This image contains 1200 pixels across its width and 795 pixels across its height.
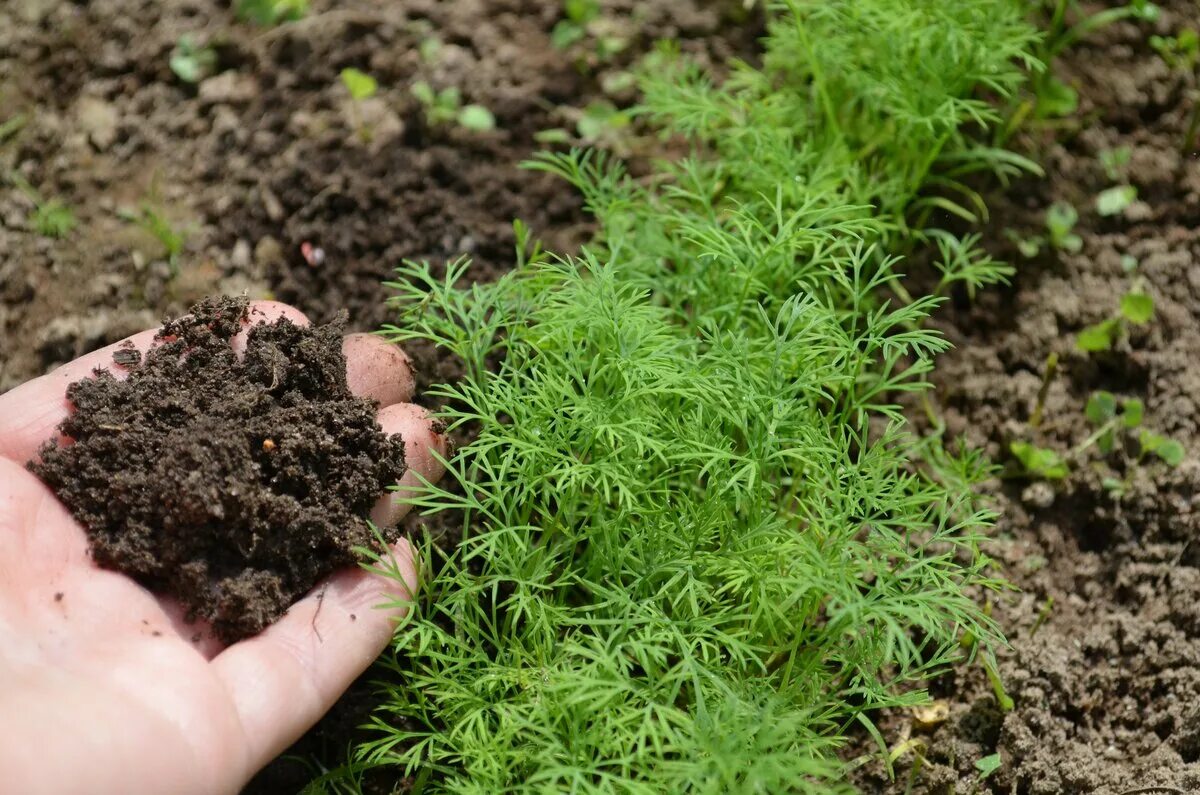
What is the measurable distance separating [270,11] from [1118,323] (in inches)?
113

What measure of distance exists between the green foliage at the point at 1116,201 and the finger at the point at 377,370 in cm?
215

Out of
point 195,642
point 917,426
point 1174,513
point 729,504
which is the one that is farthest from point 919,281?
point 195,642

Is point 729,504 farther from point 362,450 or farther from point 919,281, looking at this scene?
point 919,281

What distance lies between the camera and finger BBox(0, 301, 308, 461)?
7.87 ft

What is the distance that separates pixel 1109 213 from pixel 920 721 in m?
1.72

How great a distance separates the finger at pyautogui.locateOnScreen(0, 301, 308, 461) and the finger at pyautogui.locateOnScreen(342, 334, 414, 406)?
0.20 metres

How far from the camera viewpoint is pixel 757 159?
2895mm

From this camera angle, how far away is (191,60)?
143 inches

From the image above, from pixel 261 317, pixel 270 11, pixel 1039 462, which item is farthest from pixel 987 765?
pixel 270 11

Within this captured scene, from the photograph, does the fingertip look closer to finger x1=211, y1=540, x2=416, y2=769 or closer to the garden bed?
the garden bed

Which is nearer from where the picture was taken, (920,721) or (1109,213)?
(920,721)

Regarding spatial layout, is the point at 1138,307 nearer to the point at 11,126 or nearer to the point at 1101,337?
the point at 1101,337

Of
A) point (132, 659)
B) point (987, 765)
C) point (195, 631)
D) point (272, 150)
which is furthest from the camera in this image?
point (272, 150)

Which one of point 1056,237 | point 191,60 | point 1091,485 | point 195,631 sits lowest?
point 1091,485
